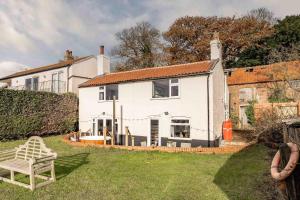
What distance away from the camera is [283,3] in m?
36.8

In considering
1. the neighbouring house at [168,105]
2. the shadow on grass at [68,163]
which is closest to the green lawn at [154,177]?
the shadow on grass at [68,163]

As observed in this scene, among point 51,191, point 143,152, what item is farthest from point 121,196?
point 143,152

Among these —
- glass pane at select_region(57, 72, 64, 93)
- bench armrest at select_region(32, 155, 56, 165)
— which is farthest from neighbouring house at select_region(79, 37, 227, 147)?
bench armrest at select_region(32, 155, 56, 165)

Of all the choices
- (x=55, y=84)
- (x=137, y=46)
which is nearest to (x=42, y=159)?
(x=55, y=84)

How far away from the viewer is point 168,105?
1752 centimetres

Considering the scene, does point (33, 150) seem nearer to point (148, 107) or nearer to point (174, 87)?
point (148, 107)

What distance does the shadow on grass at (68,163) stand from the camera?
9070 millimetres

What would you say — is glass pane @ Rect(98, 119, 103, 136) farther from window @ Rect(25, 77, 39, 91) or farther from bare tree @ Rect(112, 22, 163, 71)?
bare tree @ Rect(112, 22, 163, 71)

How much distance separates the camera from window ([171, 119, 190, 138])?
16.8 m

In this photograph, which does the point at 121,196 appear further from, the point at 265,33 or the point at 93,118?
the point at 265,33

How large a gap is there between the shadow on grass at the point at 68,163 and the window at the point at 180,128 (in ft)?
22.4

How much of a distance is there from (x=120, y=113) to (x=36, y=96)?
808cm

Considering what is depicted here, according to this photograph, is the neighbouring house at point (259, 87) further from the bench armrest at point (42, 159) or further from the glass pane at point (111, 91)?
the bench armrest at point (42, 159)

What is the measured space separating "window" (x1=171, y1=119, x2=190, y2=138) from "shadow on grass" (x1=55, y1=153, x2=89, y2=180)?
22.4ft
